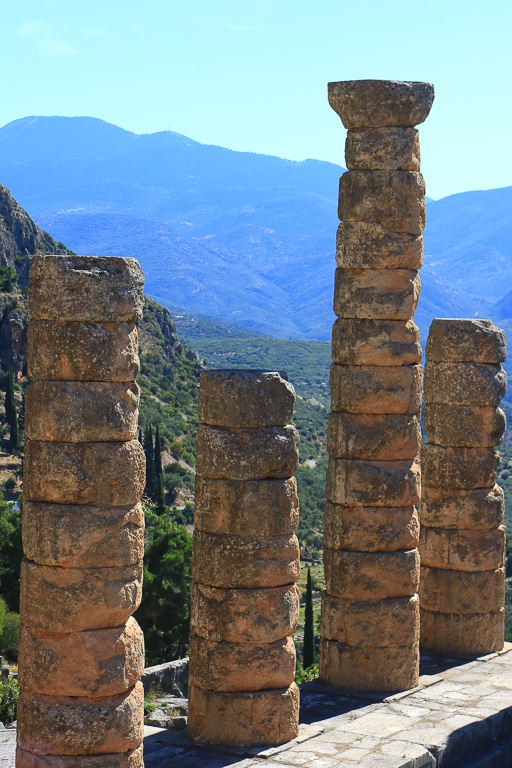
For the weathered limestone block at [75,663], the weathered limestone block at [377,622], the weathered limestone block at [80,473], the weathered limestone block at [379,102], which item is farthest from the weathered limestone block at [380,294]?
the weathered limestone block at [75,663]

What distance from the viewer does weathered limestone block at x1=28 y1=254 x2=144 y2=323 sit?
11.2 metres

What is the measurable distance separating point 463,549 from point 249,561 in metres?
6.25

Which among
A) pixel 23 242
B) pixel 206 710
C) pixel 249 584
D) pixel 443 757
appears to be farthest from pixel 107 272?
pixel 23 242

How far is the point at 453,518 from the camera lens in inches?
738

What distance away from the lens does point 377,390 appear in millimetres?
16078

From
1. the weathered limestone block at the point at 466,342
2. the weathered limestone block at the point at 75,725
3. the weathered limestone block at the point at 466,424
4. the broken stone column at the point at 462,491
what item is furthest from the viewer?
the weathered limestone block at the point at 466,424

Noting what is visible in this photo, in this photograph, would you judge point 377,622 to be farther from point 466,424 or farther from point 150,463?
point 150,463

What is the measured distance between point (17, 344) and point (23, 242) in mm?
13975

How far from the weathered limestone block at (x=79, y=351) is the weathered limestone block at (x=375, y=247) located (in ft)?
18.2

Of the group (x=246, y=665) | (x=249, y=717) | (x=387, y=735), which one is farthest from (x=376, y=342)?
(x=249, y=717)

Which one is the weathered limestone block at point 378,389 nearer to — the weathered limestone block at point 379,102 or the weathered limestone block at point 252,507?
the weathered limestone block at point 252,507

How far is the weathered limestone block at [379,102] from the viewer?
15.9 meters

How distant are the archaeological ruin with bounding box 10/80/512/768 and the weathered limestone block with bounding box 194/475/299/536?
0.02m

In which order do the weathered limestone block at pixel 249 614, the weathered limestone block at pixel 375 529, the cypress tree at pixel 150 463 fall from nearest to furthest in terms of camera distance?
1. the weathered limestone block at pixel 249 614
2. the weathered limestone block at pixel 375 529
3. the cypress tree at pixel 150 463
